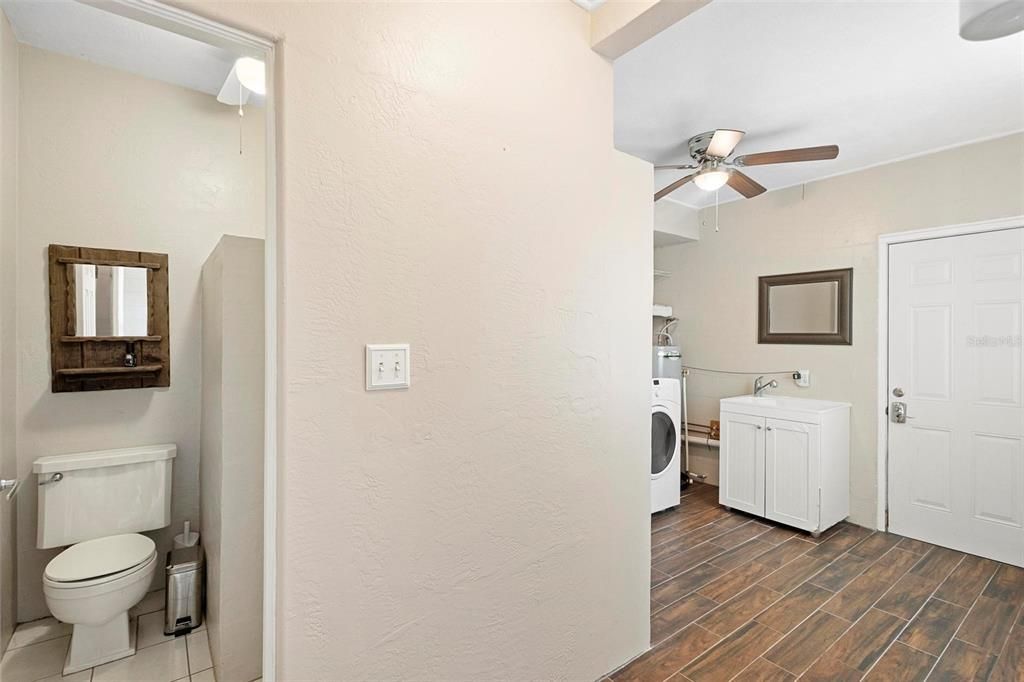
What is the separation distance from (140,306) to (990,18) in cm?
325

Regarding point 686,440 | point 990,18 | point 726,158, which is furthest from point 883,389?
point 990,18

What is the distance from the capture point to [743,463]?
11.9ft

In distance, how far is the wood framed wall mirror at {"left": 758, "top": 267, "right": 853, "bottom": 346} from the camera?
11.6 ft

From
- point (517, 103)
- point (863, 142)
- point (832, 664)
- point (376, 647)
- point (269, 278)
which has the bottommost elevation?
point (832, 664)

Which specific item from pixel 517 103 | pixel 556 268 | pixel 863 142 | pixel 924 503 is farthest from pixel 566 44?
pixel 924 503

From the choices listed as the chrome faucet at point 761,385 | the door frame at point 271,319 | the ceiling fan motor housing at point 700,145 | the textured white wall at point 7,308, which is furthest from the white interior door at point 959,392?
the textured white wall at point 7,308

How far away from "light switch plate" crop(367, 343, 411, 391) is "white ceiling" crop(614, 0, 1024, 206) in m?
1.70

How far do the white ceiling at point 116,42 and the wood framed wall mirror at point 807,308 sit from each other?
3.86m

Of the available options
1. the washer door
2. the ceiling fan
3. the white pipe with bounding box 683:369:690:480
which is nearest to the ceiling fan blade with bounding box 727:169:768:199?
the ceiling fan

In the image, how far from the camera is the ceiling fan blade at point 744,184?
2852 millimetres

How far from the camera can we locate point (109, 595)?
1873 millimetres

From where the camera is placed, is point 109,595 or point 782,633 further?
point 782,633

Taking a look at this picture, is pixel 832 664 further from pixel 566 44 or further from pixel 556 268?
pixel 566 44

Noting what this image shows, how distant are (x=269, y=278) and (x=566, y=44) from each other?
1.28 m
